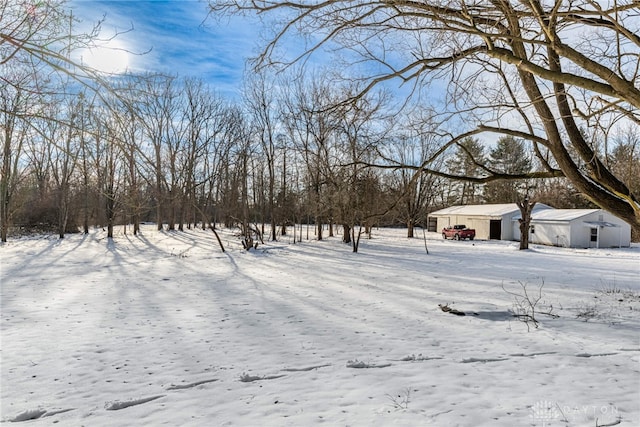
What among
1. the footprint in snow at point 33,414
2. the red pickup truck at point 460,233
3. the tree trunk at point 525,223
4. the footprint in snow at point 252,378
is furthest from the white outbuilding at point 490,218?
the footprint in snow at point 33,414

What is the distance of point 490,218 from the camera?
3212 centimetres

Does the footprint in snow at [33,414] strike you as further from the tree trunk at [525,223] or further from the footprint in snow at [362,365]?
the tree trunk at [525,223]

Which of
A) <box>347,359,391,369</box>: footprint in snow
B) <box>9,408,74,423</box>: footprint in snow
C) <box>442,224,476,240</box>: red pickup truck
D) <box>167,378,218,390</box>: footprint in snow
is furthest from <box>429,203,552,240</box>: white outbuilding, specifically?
<box>9,408,74,423</box>: footprint in snow

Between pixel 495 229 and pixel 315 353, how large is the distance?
102 feet

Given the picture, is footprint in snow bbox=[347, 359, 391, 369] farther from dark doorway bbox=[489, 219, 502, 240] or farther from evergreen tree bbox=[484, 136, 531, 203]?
evergreen tree bbox=[484, 136, 531, 203]

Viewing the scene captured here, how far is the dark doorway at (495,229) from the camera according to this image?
3200 cm

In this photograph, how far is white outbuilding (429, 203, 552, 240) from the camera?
103 ft

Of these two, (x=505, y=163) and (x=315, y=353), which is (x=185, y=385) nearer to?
(x=315, y=353)

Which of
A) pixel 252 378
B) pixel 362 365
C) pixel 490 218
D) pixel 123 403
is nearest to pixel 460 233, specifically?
pixel 490 218

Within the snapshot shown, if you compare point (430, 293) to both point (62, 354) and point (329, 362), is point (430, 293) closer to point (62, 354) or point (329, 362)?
point (329, 362)

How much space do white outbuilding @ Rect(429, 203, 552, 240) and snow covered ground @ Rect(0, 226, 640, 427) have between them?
21.0 m

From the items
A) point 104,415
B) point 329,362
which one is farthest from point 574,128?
point 104,415

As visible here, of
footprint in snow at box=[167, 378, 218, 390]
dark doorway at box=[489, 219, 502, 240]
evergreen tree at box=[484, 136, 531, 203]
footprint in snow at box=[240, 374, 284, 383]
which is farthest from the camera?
evergreen tree at box=[484, 136, 531, 203]

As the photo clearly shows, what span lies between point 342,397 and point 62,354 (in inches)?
149
